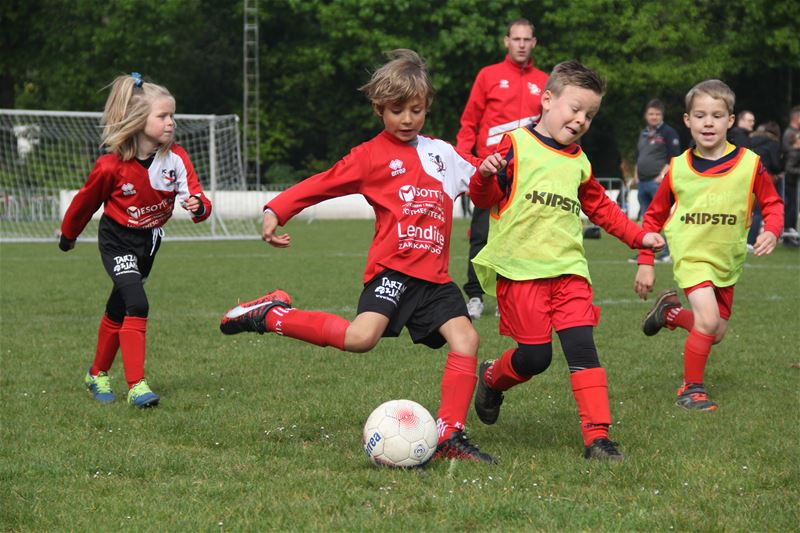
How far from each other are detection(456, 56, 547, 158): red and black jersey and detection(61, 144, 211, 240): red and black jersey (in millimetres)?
3545

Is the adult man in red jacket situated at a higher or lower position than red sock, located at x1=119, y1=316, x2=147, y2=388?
higher

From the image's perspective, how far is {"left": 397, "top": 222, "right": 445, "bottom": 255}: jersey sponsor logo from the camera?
482cm

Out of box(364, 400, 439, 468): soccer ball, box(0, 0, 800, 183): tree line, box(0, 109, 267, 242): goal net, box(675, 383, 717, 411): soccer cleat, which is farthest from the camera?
box(0, 0, 800, 183): tree line

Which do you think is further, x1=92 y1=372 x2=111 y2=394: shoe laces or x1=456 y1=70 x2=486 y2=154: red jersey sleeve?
x1=456 y1=70 x2=486 y2=154: red jersey sleeve

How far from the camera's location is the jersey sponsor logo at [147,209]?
6.05 m

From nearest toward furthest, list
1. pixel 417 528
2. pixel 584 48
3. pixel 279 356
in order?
pixel 417 528, pixel 279 356, pixel 584 48

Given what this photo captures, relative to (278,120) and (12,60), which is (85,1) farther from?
(278,120)

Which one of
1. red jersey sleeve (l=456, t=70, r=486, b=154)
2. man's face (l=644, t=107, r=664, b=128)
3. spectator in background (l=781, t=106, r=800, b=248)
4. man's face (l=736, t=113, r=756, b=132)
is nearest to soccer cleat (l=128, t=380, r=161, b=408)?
red jersey sleeve (l=456, t=70, r=486, b=154)

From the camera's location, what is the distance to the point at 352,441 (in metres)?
5.02

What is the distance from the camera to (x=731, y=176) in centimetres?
591

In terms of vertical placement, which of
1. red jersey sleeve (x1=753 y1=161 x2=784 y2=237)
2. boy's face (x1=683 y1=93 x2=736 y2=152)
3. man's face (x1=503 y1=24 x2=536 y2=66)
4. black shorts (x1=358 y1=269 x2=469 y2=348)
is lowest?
black shorts (x1=358 y1=269 x2=469 y2=348)

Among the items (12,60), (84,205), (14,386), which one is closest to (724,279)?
(84,205)

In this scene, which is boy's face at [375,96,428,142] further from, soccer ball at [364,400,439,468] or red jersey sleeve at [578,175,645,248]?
soccer ball at [364,400,439,468]

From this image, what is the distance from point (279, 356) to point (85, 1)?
33.9m
